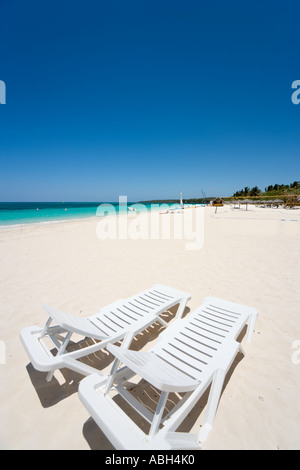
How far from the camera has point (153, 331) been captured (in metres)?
2.84

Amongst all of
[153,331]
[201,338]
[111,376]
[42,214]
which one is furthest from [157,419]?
[42,214]

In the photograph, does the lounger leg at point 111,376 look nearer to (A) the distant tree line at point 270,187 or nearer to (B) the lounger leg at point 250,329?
(B) the lounger leg at point 250,329

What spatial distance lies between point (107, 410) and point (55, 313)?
1053 mm

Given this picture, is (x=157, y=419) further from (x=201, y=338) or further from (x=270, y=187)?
(x=270, y=187)

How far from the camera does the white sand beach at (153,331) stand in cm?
159

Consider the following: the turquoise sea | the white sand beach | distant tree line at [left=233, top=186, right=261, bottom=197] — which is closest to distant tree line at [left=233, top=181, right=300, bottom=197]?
distant tree line at [left=233, top=186, right=261, bottom=197]

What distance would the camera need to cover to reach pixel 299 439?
5.04 feet

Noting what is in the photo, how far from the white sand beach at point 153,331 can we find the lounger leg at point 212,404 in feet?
0.56

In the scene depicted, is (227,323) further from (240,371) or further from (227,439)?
(227,439)

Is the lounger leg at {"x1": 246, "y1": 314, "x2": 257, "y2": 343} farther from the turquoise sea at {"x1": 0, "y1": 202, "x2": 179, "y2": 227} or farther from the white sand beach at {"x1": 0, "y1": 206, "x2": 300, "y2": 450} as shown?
the turquoise sea at {"x1": 0, "y1": 202, "x2": 179, "y2": 227}

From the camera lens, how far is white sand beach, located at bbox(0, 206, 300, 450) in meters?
1.59

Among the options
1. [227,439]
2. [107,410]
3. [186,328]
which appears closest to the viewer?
[107,410]

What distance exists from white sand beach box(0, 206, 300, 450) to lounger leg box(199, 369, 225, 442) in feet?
0.56
